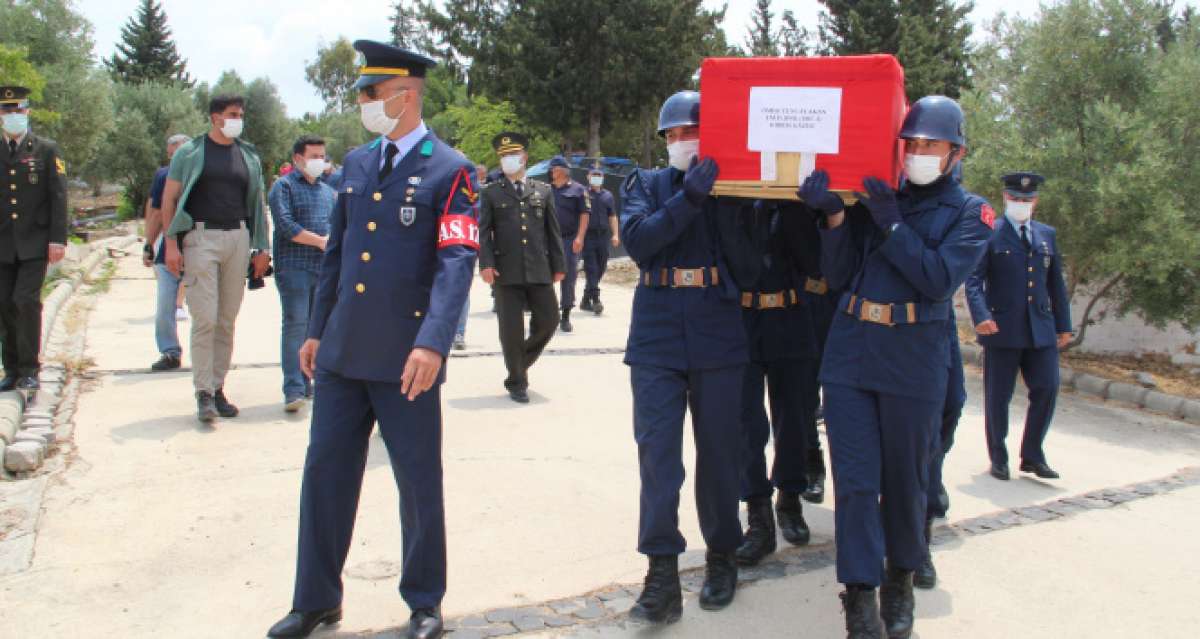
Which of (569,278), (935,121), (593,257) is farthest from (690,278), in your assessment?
(593,257)

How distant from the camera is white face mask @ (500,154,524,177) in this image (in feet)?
28.0

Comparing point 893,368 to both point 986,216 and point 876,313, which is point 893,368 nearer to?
point 876,313

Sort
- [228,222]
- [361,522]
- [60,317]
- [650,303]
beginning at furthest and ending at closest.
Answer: [60,317]
[228,222]
[361,522]
[650,303]

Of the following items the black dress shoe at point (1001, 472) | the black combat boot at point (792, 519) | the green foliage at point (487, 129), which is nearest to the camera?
the black combat boot at point (792, 519)

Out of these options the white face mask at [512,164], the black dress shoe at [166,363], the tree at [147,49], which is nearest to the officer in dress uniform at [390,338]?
the white face mask at [512,164]

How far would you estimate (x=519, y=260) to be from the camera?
321 inches

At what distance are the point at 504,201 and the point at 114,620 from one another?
522cm

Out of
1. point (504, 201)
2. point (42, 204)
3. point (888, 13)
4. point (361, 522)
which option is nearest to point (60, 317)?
point (42, 204)

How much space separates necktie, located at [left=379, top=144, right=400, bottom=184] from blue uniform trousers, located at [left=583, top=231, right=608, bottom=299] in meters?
9.26

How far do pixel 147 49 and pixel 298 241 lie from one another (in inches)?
2682

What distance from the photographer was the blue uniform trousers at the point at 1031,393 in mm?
6488

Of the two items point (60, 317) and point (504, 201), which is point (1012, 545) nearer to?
point (504, 201)

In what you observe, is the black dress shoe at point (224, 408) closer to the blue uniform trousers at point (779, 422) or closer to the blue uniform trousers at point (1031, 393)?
the blue uniform trousers at point (779, 422)

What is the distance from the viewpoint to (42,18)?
27.3 metres
